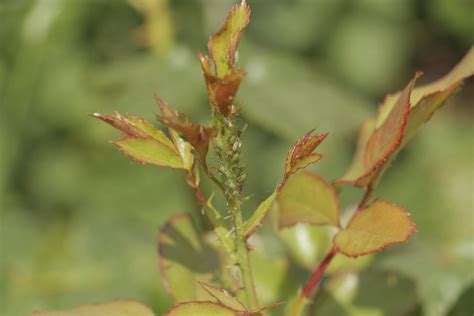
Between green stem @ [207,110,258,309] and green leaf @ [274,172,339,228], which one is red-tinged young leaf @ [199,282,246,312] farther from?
green leaf @ [274,172,339,228]

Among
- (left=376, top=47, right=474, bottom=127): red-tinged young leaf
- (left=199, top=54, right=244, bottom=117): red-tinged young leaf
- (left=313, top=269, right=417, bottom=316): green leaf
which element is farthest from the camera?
(left=313, top=269, right=417, bottom=316): green leaf

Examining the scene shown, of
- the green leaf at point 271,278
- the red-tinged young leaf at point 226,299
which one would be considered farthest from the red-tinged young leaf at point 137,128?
the green leaf at point 271,278

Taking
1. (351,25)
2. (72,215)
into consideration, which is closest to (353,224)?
(72,215)

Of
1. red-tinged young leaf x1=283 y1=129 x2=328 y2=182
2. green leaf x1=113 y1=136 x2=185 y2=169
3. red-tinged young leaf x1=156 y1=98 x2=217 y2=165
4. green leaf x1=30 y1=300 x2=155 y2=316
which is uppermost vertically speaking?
red-tinged young leaf x1=156 y1=98 x2=217 y2=165

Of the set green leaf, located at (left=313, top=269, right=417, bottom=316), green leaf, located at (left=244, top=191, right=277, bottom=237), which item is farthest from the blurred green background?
green leaf, located at (left=244, top=191, right=277, bottom=237)

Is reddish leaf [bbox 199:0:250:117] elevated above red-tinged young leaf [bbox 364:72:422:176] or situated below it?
above

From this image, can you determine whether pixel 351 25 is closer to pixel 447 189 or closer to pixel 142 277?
pixel 447 189
